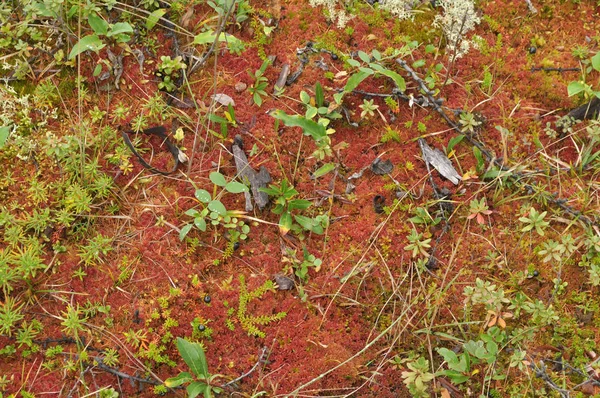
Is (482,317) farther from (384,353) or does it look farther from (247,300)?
(247,300)

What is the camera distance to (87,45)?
3611 millimetres

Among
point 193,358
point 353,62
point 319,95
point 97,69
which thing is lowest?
point 193,358

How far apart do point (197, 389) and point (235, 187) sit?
4.22 feet

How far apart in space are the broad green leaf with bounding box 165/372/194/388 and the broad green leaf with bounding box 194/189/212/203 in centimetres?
112

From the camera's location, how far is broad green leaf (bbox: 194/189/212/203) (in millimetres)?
3438

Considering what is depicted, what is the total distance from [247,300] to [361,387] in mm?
896

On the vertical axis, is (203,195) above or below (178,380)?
above

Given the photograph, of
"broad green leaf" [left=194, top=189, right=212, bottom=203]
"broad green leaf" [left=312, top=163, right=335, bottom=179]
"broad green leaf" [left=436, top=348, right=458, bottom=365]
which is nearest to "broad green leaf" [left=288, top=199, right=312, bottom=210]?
"broad green leaf" [left=312, top=163, right=335, bottom=179]

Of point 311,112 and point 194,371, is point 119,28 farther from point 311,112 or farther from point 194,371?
point 194,371

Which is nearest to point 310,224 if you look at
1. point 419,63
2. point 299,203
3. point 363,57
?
point 299,203

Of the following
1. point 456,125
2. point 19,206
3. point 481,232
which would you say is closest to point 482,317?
point 481,232

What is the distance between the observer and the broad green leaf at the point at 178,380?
296cm

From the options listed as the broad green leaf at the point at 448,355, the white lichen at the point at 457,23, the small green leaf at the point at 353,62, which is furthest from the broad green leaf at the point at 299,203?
the white lichen at the point at 457,23

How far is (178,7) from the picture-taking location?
4.04 meters
